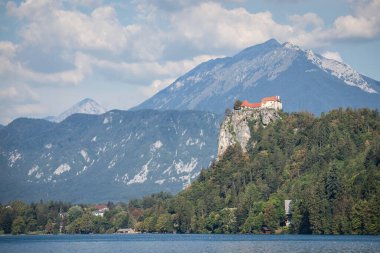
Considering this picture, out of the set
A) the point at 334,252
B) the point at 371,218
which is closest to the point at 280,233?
the point at 371,218

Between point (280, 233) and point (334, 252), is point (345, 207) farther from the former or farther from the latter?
point (334, 252)

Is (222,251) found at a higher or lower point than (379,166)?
lower

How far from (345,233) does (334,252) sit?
168 ft

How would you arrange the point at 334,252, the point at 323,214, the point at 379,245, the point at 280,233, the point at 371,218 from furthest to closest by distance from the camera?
the point at 280,233 < the point at 323,214 < the point at 371,218 < the point at 379,245 < the point at 334,252

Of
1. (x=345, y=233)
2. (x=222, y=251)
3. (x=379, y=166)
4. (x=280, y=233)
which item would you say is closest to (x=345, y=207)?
(x=345, y=233)

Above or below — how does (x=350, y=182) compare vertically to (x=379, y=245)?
above

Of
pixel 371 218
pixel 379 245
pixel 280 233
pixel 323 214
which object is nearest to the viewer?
pixel 379 245

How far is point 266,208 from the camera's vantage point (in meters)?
190

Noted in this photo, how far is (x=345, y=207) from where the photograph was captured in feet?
523

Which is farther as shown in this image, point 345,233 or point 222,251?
point 345,233

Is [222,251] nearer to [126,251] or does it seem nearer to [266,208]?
[126,251]

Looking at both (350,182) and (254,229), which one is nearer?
(350,182)

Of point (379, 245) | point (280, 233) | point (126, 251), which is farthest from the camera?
point (280, 233)

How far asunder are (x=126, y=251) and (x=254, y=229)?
65325mm
